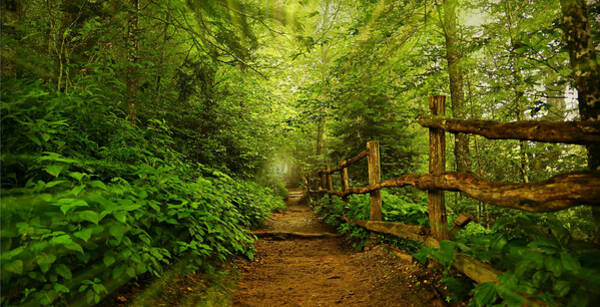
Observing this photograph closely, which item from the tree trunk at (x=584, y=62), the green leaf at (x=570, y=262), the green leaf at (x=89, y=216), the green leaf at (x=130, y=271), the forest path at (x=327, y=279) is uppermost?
the tree trunk at (x=584, y=62)

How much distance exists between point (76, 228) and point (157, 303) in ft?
3.31

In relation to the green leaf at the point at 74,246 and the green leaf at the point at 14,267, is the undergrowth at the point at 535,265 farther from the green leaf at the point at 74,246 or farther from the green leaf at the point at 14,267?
the green leaf at the point at 14,267

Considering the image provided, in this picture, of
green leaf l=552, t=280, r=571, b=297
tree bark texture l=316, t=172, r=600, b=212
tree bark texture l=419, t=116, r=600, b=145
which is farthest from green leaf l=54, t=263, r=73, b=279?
tree bark texture l=419, t=116, r=600, b=145

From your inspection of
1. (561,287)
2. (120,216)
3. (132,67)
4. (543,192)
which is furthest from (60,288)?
(132,67)

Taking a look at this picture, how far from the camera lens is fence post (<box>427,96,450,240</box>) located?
3045mm

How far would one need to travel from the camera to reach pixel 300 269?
438 centimetres

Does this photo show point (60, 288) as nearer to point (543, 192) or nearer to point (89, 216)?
point (89, 216)

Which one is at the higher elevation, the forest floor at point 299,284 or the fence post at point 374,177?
the fence post at point 374,177

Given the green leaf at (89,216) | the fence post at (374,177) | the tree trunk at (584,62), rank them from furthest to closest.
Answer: the fence post at (374,177) < the tree trunk at (584,62) < the green leaf at (89,216)

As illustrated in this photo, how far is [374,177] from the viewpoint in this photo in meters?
5.21

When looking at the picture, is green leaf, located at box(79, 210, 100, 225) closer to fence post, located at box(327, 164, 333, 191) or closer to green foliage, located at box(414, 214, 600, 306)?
green foliage, located at box(414, 214, 600, 306)

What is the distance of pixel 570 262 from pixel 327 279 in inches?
115

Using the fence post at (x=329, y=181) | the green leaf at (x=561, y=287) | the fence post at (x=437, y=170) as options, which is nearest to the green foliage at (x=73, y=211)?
the green leaf at (x=561, y=287)

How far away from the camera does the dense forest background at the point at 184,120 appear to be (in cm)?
187
